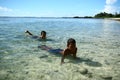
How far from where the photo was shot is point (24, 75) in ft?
19.9

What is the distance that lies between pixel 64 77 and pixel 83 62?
6.88 feet

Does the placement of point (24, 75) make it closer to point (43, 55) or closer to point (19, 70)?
point (19, 70)

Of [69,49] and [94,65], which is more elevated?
[69,49]

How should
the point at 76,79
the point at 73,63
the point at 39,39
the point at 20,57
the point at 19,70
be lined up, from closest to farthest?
the point at 76,79 → the point at 19,70 → the point at 73,63 → the point at 20,57 → the point at 39,39

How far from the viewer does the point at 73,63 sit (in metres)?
7.59

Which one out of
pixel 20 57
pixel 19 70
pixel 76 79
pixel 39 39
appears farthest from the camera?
pixel 39 39

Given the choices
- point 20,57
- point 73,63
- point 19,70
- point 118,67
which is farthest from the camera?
point 20,57

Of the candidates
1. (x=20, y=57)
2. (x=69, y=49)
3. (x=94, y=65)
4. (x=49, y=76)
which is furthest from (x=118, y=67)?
(x=20, y=57)

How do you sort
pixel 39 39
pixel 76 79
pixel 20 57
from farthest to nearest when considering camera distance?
pixel 39 39 < pixel 20 57 < pixel 76 79

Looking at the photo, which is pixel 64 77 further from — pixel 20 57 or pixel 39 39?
pixel 39 39

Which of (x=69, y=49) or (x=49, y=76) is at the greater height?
(x=69, y=49)

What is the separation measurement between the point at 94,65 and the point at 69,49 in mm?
1358

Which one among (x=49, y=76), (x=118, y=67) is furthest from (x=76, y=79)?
(x=118, y=67)

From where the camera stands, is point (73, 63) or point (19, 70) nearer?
point (19, 70)
